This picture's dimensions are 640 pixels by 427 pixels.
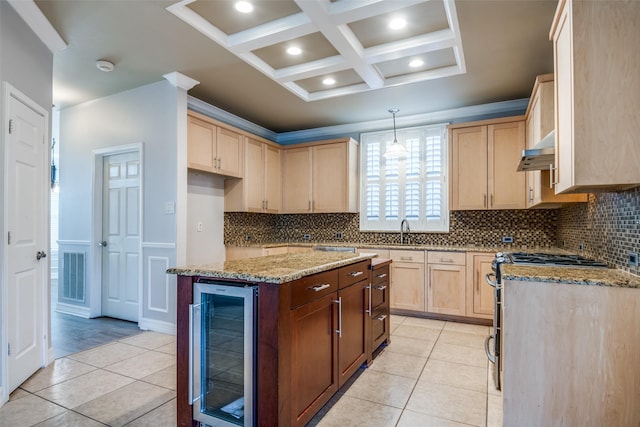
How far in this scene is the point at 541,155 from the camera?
2.33m

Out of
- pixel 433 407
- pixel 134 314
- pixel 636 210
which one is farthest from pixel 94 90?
pixel 636 210

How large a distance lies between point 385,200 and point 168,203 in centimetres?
292

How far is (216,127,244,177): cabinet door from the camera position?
440cm

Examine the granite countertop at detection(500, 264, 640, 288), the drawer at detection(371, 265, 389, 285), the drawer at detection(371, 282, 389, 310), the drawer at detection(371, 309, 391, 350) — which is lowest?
the drawer at detection(371, 309, 391, 350)

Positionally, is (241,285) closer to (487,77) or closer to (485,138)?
(487,77)

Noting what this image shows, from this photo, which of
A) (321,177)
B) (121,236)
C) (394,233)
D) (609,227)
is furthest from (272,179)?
(609,227)

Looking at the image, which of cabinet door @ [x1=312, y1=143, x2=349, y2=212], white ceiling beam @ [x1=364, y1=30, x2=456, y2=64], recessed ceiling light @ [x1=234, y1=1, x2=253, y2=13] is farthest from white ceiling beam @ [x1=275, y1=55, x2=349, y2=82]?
cabinet door @ [x1=312, y1=143, x2=349, y2=212]

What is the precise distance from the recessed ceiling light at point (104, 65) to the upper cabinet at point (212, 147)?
0.82 m

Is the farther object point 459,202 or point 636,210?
point 459,202

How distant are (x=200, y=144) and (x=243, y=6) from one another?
193 centimetres

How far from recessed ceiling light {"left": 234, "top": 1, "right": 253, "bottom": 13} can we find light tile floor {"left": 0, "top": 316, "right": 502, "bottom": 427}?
2.73 metres

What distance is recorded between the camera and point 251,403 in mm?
1771

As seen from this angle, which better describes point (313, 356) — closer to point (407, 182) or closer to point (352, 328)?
point (352, 328)

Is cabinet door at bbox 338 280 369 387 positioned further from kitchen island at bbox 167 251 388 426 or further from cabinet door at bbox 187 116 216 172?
cabinet door at bbox 187 116 216 172
